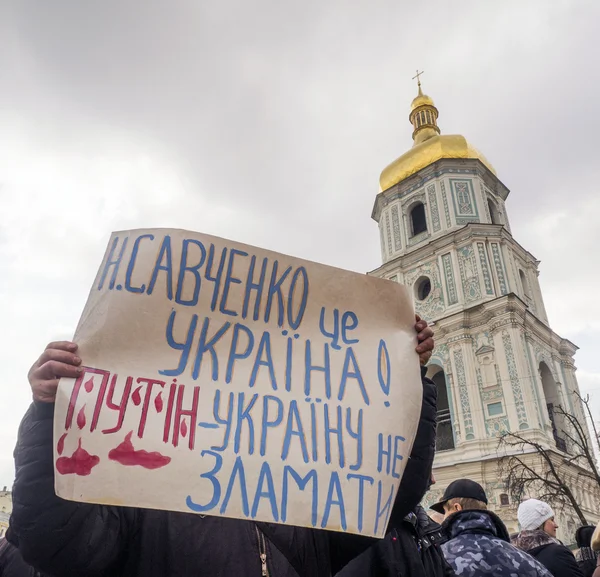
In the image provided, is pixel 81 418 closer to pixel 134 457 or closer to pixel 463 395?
pixel 134 457

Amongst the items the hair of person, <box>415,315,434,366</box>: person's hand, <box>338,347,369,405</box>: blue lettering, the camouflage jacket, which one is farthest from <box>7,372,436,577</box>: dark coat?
the hair of person

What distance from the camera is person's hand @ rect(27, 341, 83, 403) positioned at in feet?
4.87

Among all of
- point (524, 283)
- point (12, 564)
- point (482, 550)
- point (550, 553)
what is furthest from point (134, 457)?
point (524, 283)

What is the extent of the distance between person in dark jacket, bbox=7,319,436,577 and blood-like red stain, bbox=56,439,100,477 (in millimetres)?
60

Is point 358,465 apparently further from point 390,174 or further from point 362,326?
point 390,174

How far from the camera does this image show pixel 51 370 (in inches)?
58.4

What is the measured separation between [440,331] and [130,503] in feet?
61.9

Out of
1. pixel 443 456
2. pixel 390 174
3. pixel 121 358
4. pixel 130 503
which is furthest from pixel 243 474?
pixel 390 174

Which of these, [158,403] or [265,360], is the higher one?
[265,360]

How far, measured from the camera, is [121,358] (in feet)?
5.23

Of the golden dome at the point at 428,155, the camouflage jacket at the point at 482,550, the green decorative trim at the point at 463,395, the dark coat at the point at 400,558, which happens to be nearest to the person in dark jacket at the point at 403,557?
the dark coat at the point at 400,558

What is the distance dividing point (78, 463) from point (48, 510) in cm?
14

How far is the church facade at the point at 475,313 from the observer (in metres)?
16.8

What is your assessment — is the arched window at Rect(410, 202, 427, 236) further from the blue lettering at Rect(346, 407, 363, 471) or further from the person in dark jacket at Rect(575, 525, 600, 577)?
the blue lettering at Rect(346, 407, 363, 471)
